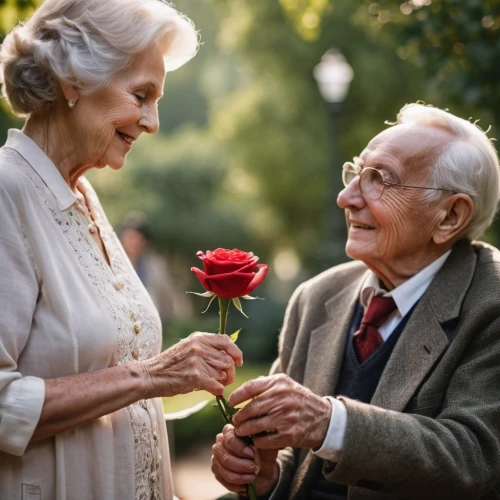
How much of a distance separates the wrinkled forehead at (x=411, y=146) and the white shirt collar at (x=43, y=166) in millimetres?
1323

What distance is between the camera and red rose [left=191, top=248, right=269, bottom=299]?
2.44m

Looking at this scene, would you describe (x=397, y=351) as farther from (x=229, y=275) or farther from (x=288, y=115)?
(x=288, y=115)

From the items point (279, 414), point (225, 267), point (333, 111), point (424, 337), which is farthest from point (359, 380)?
point (333, 111)

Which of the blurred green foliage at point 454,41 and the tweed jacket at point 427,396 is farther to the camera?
the blurred green foliage at point 454,41

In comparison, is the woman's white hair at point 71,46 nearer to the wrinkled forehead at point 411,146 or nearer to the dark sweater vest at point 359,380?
the wrinkled forehead at point 411,146

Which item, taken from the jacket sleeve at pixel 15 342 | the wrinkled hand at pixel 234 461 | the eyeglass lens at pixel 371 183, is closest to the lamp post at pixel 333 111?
the eyeglass lens at pixel 371 183

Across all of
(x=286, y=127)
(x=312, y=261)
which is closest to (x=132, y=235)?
(x=286, y=127)

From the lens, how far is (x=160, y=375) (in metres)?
2.62

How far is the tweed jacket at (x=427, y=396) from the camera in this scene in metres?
2.68

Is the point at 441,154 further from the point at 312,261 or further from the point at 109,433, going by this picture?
the point at 312,261

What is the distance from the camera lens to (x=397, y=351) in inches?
121

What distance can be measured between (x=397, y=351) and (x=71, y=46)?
1.73 meters

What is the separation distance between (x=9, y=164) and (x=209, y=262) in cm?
79

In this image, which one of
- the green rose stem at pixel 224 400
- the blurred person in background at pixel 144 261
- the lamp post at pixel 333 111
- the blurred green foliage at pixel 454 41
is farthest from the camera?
the lamp post at pixel 333 111
